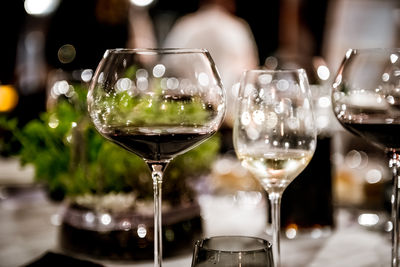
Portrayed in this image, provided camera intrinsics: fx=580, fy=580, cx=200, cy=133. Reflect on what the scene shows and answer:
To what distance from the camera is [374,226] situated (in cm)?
117

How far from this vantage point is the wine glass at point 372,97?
842 mm

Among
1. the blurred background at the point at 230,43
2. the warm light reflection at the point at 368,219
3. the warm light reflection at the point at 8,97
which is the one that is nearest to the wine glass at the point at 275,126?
the blurred background at the point at 230,43

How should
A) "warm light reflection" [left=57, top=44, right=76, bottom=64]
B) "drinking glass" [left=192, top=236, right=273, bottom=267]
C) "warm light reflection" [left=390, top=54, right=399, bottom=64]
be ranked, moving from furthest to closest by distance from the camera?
"warm light reflection" [left=57, top=44, right=76, bottom=64], "warm light reflection" [left=390, top=54, right=399, bottom=64], "drinking glass" [left=192, top=236, right=273, bottom=267]

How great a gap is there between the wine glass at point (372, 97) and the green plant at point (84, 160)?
0.34 meters

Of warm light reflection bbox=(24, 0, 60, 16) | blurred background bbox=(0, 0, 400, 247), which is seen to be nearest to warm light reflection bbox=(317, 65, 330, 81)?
blurred background bbox=(0, 0, 400, 247)

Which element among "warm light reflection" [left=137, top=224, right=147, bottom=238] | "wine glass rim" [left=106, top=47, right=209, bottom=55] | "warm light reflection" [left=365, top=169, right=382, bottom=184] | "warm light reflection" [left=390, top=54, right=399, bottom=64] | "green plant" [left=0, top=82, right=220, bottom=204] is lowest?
"warm light reflection" [left=365, top=169, right=382, bottom=184]

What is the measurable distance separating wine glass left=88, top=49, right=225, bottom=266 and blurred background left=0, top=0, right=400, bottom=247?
0.44m

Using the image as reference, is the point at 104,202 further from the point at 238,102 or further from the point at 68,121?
the point at 238,102

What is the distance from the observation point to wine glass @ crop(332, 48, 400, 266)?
84 centimetres

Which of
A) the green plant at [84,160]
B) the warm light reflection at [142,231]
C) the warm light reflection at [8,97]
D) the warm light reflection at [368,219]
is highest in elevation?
the green plant at [84,160]

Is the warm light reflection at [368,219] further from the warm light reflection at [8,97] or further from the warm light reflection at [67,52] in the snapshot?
the warm light reflection at [67,52]

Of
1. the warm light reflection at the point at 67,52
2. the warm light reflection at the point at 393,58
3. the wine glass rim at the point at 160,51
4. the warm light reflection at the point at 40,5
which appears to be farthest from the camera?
the warm light reflection at the point at 40,5

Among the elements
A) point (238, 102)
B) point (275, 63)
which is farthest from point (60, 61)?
point (238, 102)

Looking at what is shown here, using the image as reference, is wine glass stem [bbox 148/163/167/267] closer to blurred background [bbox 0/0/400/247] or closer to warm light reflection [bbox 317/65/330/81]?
blurred background [bbox 0/0/400/247]
